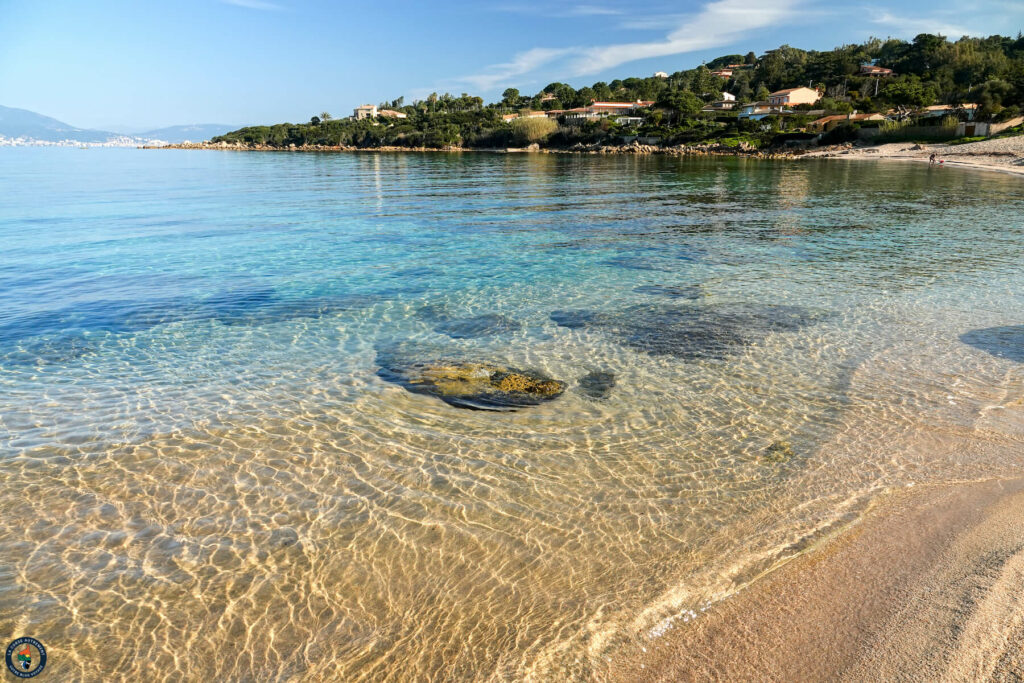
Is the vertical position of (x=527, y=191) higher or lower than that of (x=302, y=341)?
higher

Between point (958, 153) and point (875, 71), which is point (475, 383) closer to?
point (958, 153)

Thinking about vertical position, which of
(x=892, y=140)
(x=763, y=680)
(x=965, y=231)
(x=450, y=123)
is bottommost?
(x=763, y=680)

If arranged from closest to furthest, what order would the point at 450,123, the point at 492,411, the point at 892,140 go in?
the point at 492,411, the point at 892,140, the point at 450,123

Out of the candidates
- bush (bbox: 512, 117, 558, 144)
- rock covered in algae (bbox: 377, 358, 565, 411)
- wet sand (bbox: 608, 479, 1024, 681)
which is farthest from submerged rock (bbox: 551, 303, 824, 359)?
bush (bbox: 512, 117, 558, 144)

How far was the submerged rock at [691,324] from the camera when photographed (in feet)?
36.4

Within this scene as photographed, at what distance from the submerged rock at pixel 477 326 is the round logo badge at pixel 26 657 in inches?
320

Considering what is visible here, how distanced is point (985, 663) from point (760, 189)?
1767 inches

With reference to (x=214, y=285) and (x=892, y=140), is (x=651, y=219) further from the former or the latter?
(x=892, y=140)

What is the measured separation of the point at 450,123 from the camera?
178375 millimetres

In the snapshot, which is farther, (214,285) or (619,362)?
(214,285)

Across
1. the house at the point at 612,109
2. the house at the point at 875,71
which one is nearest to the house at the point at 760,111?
the house at the point at 875,71

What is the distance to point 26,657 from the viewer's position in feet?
14.6

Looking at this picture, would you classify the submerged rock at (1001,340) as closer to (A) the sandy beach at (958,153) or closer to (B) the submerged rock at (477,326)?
(B) the submerged rock at (477,326)

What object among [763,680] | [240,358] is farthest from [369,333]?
[763,680]
